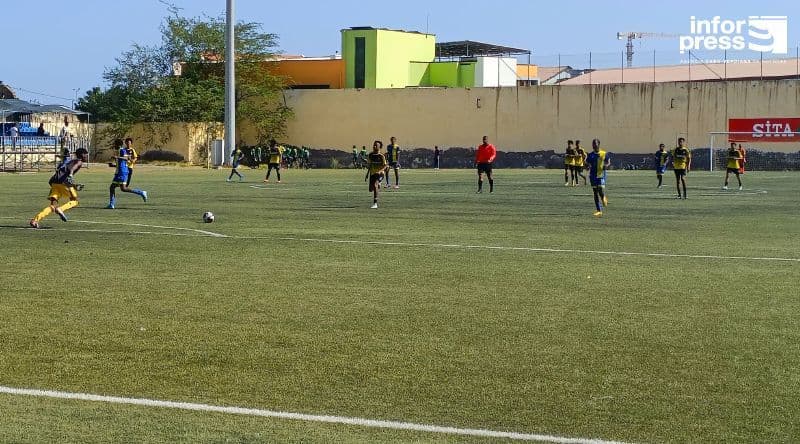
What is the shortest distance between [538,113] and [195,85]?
74.4 ft

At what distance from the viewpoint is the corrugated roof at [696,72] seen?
71.6 m

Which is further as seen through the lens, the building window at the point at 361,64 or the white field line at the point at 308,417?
the building window at the point at 361,64

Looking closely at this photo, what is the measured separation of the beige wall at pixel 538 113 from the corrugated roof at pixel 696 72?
14.9 feet

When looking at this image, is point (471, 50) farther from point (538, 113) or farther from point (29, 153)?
point (29, 153)

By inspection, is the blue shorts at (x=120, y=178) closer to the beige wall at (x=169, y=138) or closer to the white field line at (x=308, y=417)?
the white field line at (x=308, y=417)

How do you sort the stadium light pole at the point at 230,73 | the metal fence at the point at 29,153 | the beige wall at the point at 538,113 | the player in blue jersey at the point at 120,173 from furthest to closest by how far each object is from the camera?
the beige wall at the point at 538,113 → the stadium light pole at the point at 230,73 → the metal fence at the point at 29,153 → the player in blue jersey at the point at 120,173

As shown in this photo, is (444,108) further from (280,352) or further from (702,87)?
(280,352)

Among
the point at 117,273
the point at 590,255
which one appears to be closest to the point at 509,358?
the point at 117,273

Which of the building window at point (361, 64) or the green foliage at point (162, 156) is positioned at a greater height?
the building window at point (361, 64)

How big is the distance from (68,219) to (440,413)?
17.2 meters

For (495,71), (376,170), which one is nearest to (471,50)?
(495,71)

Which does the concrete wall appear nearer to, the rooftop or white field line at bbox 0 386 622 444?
the rooftop

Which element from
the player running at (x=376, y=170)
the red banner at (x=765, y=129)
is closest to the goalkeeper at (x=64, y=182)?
the player running at (x=376, y=170)

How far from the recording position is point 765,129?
6369cm
